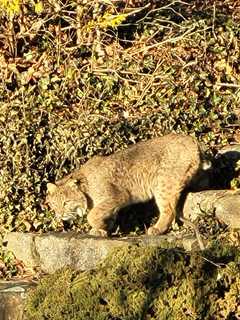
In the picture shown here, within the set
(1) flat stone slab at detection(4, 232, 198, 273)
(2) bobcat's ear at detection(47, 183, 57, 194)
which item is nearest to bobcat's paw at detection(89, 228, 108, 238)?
(1) flat stone slab at detection(4, 232, 198, 273)

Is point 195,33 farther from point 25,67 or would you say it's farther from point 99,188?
point 99,188

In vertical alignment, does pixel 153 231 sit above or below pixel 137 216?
above

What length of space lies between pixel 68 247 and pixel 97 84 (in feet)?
8.95

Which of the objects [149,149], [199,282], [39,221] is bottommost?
[39,221]

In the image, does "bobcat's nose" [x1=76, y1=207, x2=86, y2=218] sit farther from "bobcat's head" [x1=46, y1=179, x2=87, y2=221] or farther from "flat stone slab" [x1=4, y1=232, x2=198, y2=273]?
"flat stone slab" [x1=4, y1=232, x2=198, y2=273]

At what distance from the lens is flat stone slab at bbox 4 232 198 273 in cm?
964

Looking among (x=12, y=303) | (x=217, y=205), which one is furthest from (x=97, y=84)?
(x=12, y=303)

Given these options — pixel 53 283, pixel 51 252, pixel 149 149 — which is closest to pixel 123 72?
pixel 149 149

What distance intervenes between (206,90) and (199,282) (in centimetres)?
491

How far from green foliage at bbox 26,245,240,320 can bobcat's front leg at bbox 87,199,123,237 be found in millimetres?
2486

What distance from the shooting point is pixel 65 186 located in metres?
10.7

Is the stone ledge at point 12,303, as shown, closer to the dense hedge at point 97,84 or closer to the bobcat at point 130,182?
the bobcat at point 130,182

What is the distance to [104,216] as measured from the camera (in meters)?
10.4

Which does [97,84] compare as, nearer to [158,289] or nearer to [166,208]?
[166,208]
